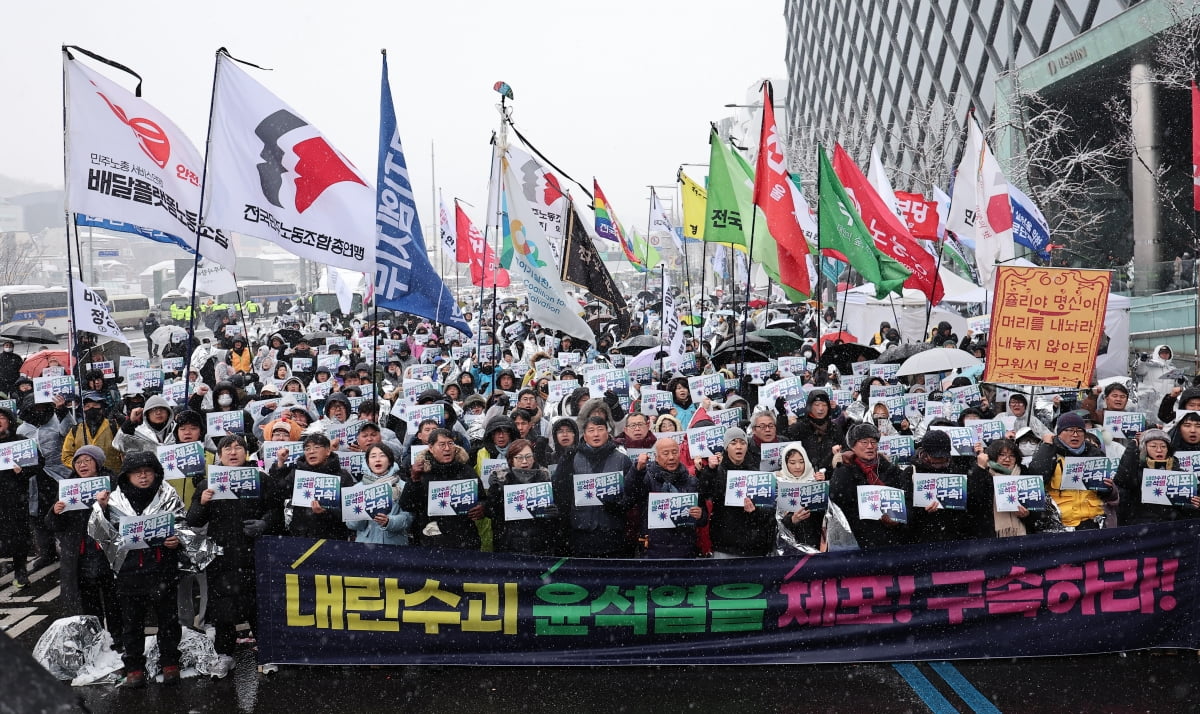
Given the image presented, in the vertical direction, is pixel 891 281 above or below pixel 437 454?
above

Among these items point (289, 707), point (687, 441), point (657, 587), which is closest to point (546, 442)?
point (687, 441)

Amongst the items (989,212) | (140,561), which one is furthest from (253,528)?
(989,212)

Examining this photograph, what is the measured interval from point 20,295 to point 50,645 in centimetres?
4400

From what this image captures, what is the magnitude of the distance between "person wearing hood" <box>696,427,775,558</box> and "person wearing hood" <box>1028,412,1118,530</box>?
6.51 feet

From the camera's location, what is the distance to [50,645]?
6379 millimetres

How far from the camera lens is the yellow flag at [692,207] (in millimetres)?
17891

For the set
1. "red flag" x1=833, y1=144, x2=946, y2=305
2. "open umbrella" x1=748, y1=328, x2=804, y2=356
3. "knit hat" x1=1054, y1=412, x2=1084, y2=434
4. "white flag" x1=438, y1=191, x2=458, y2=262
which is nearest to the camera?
"knit hat" x1=1054, y1=412, x2=1084, y2=434

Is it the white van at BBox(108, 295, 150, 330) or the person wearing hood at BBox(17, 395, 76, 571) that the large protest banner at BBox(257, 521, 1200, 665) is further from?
the white van at BBox(108, 295, 150, 330)

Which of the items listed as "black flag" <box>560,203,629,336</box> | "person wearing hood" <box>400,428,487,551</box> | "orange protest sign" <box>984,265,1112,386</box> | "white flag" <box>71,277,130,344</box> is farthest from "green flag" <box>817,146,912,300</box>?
"white flag" <box>71,277,130,344</box>

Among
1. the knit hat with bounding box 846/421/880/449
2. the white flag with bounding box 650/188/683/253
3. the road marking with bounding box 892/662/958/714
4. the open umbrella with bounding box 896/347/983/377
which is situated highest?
the white flag with bounding box 650/188/683/253

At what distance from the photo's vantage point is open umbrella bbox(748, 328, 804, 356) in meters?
16.9

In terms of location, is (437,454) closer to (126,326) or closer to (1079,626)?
(1079,626)

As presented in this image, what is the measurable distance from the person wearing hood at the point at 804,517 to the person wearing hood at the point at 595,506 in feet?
3.44

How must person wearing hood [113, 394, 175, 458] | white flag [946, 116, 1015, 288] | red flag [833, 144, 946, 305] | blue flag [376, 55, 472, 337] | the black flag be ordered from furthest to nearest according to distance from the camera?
white flag [946, 116, 1015, 288], red flag [833, 144, 946, 305], the black flag, person wearing hood [113, 394, 175, 458], blue flag [376, 55, 472, 337]
